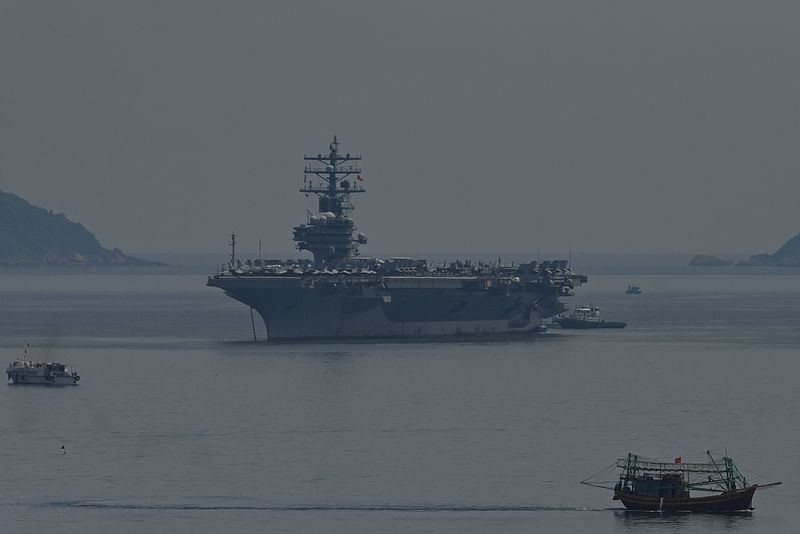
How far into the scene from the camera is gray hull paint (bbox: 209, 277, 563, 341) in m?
85.4

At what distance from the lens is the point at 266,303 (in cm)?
8644

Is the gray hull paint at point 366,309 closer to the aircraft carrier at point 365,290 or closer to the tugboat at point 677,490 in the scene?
the aircraft carrier at point 365,290

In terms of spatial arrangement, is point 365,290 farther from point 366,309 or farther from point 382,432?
point 382,432

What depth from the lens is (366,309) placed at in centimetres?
8850

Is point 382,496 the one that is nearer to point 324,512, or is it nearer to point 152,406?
point 324,512

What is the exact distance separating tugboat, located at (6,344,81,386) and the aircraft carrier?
13744 millimetres

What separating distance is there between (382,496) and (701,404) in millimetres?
21107

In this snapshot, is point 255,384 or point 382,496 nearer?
point 382,496

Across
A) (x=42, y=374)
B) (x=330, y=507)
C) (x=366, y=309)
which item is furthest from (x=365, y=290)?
(x=330, y=507)

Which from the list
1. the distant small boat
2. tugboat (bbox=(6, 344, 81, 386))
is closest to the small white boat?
tugboat (bbox=(6, 344, 81, 386))

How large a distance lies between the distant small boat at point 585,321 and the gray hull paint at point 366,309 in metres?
15.5

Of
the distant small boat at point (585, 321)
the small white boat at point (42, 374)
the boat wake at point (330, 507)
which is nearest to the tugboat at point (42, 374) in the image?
the small white boat at point (42, 374)

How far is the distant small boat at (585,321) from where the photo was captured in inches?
4417

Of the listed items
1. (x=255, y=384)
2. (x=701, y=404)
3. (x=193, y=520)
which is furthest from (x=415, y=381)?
(x=193, y=520)
